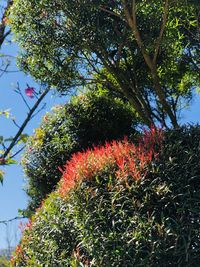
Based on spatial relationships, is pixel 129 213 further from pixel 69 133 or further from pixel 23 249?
pixel 69 133

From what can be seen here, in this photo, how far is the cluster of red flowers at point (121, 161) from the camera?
17.5ft

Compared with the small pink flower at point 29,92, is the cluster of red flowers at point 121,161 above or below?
below

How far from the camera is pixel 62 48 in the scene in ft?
29.4

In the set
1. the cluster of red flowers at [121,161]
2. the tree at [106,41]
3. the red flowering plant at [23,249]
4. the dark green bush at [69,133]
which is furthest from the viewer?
the dark green bush at [69,133]

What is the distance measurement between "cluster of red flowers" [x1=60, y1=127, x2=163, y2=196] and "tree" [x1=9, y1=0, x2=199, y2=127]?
99.3 inches

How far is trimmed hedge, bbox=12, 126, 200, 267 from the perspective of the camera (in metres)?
4.69

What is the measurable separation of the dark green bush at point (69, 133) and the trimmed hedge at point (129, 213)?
11.6ft

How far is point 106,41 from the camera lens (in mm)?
8445

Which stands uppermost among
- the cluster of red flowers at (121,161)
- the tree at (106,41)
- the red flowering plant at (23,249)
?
the tree at (106,41)

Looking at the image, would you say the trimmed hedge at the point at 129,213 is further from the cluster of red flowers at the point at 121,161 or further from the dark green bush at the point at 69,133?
the dark green bush at the point at 69,133

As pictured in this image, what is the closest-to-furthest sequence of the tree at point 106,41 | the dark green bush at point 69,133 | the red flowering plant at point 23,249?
the red flowering plant at point 23,249
the tree at point 106,41
the dark green bush at point 69,133

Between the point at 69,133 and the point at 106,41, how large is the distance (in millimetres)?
2042

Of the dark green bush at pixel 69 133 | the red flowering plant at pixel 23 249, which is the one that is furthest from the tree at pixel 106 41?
the red flowering plant at pixel 23 249

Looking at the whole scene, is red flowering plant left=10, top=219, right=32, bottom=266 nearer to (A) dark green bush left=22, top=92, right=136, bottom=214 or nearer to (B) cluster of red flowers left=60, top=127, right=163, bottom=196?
(B) cluster of red flowers left=60, top=127, right=163, bottom=196
